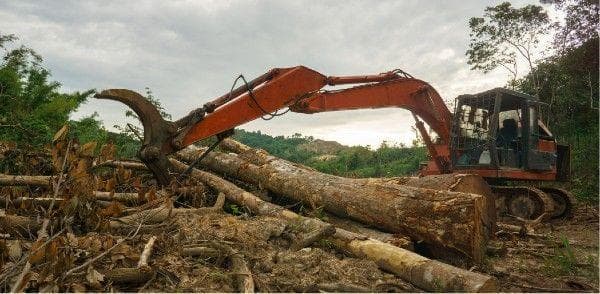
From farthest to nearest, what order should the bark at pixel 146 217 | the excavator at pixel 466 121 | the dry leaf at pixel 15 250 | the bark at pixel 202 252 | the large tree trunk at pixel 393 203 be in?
the excavator at pixel 466 121
the large tree trunk at pixel 393 203
the bark at pixel 146 217
the bark at pixel 202 252
the dry leaf at pixel 15 250

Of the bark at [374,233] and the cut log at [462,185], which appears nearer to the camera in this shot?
the bark at [374,233]

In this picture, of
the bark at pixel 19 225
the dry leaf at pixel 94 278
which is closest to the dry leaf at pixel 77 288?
the dry leaf at pixel 94 278

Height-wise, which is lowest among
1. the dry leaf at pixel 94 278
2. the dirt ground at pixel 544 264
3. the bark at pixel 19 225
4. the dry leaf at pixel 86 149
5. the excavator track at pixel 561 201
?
the dirt ground at pixel 544 264

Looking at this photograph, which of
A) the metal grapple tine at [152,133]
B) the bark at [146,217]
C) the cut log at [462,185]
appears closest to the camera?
the bark at [146,217]

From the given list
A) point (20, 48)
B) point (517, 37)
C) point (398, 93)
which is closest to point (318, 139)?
point (517, 37)

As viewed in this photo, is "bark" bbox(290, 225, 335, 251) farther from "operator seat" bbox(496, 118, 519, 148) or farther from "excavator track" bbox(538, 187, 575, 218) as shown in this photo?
"excavator track" bbox(538, 187, 575, 218)

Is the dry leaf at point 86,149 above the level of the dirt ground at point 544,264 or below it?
above

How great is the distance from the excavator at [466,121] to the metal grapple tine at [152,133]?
0.93 meters

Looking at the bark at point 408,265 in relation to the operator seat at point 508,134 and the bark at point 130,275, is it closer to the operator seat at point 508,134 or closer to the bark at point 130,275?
the bark at point 130,275

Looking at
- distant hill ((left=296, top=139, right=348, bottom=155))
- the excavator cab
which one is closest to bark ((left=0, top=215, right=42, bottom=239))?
the excavator cab

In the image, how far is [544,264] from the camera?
5.32 meters

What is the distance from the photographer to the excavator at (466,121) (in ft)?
21.3

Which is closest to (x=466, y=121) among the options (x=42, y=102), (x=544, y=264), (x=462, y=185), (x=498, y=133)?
(x=498, y=133)

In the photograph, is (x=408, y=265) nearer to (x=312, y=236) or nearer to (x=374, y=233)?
(x=312, y=236)
